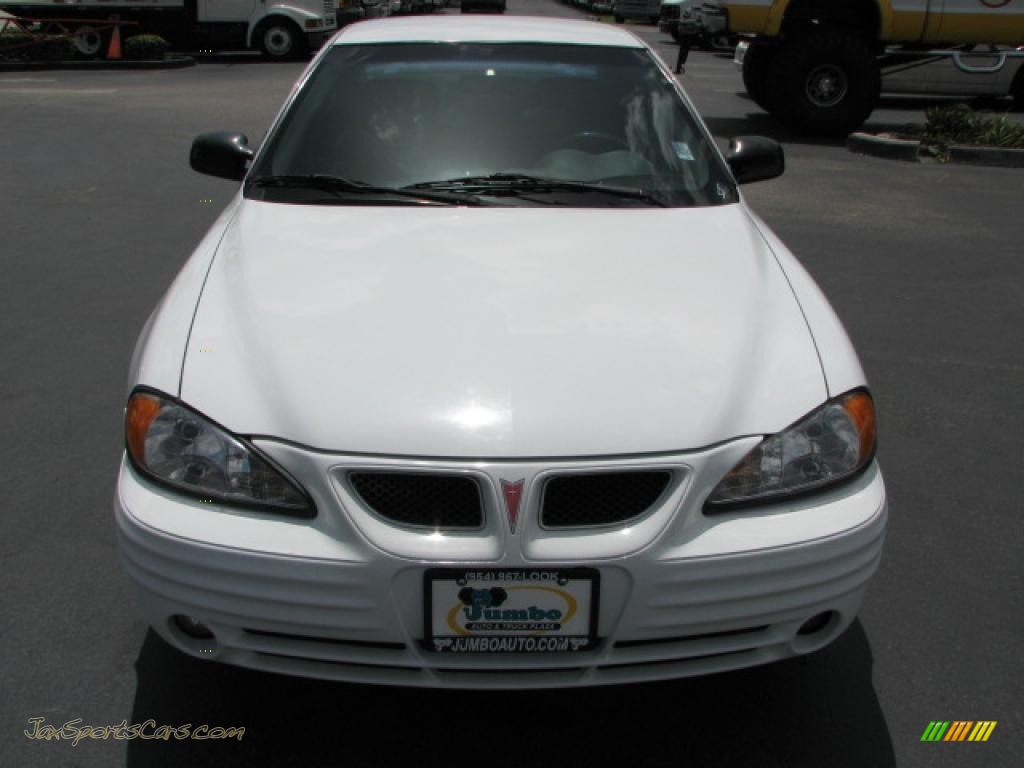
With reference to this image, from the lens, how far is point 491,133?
356 centimetres

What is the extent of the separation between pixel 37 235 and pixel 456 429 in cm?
601

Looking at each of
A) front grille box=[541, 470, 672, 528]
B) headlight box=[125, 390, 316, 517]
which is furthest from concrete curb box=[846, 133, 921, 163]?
headlight box=[125, 390, 316, 517]

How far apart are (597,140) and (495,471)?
1.80 metres

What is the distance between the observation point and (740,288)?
9.21ft

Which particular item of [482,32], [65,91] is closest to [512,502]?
[482,32]

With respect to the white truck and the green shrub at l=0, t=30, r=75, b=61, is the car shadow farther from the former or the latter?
the green shrub at l=0, t=30, r=75, b=61

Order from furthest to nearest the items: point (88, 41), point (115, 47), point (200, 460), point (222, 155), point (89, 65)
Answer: point (88, 41), point (115, 47), point (89, 65), point (222, 155), point (200, 460)

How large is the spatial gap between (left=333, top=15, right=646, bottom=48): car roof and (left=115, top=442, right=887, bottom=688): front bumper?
2.22m

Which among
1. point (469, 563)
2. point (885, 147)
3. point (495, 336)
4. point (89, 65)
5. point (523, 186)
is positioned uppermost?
point (523, 186)

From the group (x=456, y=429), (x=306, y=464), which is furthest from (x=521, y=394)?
(x=306, y=464)

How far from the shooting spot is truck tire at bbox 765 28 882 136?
449 inches

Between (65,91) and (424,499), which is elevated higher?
(424,499)

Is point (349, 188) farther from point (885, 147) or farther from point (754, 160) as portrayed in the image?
point (885, 147)

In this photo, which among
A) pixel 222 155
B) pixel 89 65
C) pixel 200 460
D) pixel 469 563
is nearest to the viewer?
pixel 469 563
